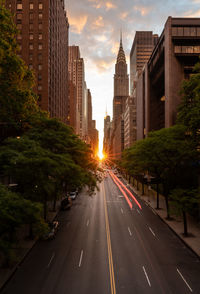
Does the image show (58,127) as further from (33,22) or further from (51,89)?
(33,22)

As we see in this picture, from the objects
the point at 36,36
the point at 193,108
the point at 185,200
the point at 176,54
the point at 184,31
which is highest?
the point at 36,36

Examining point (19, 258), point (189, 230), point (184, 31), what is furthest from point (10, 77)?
point (184, 31)

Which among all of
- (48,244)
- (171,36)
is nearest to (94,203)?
(48,244)

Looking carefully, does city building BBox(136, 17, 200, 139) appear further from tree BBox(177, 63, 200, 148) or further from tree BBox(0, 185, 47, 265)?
tree BBox(0, 185, 47, 265)

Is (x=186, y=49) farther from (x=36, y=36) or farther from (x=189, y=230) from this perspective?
(x=36, y=36)

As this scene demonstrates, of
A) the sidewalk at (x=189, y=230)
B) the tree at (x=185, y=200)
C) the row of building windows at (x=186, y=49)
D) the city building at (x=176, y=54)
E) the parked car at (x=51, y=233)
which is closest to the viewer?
the sidewalk at (x=189, y=230)

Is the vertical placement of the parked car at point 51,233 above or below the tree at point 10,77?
below

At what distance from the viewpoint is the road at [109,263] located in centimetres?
1225

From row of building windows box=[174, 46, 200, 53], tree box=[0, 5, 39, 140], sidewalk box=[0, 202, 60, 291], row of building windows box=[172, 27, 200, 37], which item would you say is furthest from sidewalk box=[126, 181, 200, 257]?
row of building windows box=[172, 27, 200, 37]

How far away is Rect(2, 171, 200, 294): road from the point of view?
40.2 feet

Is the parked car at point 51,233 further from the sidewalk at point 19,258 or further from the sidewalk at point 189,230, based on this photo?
the sidewalk at point 189,230

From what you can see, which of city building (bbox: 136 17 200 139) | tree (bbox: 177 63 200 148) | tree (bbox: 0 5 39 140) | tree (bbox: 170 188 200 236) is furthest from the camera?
city building (bbox: 136 17 200 139)

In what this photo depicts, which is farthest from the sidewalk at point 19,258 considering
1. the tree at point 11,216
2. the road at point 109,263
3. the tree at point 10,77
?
the tree at point 10,77

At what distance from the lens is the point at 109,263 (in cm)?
1492
